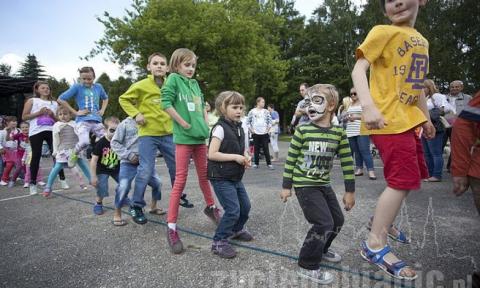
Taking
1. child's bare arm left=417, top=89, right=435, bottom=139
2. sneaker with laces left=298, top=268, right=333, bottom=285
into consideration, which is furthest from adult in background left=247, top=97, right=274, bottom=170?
sneaker with laces left=298, top=268, right=333, bottom=285

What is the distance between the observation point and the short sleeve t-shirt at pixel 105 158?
4129mm

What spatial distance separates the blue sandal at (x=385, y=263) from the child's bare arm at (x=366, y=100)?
0.91 meters

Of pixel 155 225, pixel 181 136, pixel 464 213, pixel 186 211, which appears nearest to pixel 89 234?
pixel 155 225

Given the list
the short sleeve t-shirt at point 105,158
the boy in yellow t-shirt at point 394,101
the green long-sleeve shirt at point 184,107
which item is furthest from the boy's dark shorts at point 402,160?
the short sleeve t-shirt at point 105,158

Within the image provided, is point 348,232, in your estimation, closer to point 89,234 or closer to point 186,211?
point 186,211

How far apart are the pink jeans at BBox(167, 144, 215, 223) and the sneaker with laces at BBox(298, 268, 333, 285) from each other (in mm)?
1241

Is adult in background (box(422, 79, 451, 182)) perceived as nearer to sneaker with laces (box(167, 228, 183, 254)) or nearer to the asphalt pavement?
the asphalt pavement

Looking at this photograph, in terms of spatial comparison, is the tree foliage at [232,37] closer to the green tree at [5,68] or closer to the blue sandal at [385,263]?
the blue sandal at [385,263]

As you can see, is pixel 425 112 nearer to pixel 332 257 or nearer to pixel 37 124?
pixel 332 257

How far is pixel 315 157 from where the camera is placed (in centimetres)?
246

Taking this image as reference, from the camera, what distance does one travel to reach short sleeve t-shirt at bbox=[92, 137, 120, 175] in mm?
4129

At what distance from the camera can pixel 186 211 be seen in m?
4.23

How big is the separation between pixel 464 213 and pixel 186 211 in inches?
128

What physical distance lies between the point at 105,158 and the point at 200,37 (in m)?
19.4
